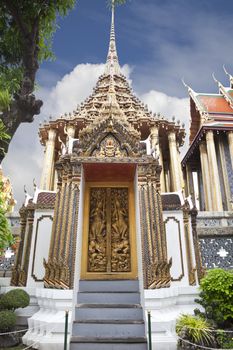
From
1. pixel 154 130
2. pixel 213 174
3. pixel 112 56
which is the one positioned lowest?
pixel 213 174

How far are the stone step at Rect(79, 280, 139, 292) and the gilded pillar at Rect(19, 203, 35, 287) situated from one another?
4.91 ft

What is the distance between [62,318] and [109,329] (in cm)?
77

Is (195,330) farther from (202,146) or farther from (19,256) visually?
(202,146)

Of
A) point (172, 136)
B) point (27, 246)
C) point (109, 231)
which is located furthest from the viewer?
point (172, 136)

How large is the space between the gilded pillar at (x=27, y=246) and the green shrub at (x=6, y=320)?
1.37 m

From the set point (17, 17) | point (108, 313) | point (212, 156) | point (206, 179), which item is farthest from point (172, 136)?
point (108, 313)

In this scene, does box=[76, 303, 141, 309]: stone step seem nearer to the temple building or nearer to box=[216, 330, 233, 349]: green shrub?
box=[216, 330, 233, 349]: green shrub

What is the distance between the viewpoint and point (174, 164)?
1753cm

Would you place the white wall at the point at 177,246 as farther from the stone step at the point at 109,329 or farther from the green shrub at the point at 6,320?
the green shrub at the point at 6,320

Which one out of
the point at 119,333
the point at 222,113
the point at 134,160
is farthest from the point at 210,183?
the point at 119,333

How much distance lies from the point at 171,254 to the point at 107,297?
181 centimetres

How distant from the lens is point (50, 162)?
16.7m

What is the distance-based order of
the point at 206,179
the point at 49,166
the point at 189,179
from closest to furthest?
the point at 49,166, the point at 206,179, the point at 189,179

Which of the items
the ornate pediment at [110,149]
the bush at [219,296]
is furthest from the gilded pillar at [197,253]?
the ornate pediment at [110,149]
